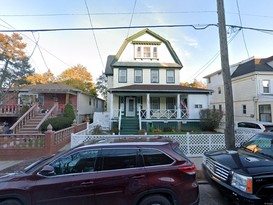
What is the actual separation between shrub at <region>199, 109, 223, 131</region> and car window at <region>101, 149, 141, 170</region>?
12.5 m

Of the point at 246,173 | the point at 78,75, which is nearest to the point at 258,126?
the point at 246,173

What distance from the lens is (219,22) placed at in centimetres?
604

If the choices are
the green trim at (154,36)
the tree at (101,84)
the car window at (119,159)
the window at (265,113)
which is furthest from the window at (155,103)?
the tree at (101,84)

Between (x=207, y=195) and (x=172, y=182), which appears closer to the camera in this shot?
(x=172, y=182)

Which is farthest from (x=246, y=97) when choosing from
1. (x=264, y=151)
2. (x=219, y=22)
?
(x=264, y=151)

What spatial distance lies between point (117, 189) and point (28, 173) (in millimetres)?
1747

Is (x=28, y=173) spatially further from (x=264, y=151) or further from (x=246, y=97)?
(x=246, y=97)

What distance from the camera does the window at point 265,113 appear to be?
1667 centimetres

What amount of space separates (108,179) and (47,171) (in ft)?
3.71

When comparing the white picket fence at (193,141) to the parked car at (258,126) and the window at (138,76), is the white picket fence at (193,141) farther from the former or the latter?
the window at (138,76)

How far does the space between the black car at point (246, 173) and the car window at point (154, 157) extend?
4.44ft

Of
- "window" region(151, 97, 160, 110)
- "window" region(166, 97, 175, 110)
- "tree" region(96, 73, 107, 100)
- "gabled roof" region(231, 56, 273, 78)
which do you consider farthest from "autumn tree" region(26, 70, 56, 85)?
"gabled roof" region(231, 56, 273, 78)

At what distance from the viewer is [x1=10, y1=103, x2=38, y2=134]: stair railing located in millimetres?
11238

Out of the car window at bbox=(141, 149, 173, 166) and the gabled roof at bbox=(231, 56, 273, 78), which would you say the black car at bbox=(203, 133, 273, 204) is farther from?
the gabled roof at bbox=(231, 56, 273, 78)
